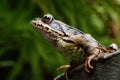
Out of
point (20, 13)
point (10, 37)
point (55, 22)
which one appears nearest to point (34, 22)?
point (55, 22)

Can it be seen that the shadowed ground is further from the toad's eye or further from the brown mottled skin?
the toad's eye

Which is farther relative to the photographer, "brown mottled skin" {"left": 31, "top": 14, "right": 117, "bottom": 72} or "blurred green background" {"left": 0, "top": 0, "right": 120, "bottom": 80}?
"blurred green background" {"left": 0, "top": 0, "right": 120, "bottom": 80}

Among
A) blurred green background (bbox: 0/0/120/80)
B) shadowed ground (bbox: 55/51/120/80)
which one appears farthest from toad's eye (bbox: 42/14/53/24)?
blurred green background (bbox: 0/0/120/80)

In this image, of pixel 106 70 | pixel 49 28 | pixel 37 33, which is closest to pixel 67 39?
pixel 49 28

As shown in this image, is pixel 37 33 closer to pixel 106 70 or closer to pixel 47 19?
pixel 47 19

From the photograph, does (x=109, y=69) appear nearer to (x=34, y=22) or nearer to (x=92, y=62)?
(x=92, y=62)

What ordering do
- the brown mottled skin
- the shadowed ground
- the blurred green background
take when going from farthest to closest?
the blurred green background
the brown mottled skin
the shadowed ground

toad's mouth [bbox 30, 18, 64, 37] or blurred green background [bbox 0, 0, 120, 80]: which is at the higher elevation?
blurred green background [bbox 0, 0, 120, 80]
